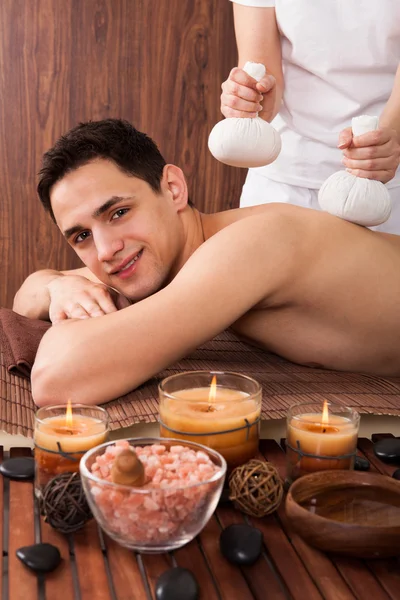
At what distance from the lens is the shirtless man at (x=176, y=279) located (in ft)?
5.04

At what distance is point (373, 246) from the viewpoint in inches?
67.6

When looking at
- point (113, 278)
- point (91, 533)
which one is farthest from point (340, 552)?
point (113, 278)

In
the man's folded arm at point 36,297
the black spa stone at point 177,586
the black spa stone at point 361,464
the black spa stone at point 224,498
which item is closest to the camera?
the black spa stone at point 177,586

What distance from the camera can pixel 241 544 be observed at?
975 millimetres

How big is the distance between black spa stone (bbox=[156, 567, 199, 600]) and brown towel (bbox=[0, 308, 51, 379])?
2.99ft

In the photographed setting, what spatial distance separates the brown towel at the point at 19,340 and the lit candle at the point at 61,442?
0.59 m

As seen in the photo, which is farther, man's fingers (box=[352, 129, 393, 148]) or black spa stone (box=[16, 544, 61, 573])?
man's fingers (box=[352, 129, 393, 148])

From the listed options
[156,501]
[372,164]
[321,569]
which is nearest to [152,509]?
[156,501]

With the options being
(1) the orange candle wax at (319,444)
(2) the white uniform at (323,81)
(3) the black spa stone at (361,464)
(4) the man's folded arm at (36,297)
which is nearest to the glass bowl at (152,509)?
(1) the orange candle wax at (319,444)

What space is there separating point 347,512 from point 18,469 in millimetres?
523

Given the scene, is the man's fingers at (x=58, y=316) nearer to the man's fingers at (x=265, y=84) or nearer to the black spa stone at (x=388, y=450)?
the man's fingers at (x=265, y=84)

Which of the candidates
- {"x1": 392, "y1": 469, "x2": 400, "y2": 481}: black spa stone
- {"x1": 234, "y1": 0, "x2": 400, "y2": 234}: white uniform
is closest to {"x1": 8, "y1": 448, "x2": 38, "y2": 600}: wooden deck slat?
{"x1": 392, "y1": 469, "x2": 400, "y2": 481}: black spa stone

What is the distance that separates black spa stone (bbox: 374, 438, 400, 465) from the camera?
1.28m

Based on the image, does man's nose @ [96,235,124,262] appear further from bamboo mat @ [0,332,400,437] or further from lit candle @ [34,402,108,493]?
lit candle @ [34,402,108,493]
